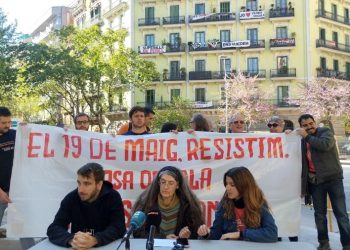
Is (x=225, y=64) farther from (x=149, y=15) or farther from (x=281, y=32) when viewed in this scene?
(x=149, y=15)

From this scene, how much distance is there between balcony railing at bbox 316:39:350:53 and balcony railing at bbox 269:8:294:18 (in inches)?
153

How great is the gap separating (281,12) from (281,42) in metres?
3.00

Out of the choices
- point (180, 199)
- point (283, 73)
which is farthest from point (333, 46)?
point (180, 199)

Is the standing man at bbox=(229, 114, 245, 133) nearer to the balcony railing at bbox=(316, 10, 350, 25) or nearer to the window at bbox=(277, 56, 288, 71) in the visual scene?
Answer: the window at bbox=(277, 56, 288, 71)

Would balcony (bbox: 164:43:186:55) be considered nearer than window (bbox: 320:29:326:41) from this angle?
No

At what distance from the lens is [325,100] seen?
46.4 meters

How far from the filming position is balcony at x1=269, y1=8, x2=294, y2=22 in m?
49.5

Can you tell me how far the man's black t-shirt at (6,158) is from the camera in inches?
231

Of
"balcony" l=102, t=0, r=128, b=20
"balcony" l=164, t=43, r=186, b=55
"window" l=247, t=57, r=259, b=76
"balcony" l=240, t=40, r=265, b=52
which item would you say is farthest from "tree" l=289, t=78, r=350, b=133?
"balcony" l=102, t=0, r=128, b=20

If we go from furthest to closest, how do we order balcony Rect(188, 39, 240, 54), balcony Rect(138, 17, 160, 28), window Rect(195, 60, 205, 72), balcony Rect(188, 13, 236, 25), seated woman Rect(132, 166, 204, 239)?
balcony Rect(138, 17, 160, 28), window Rect(195, 60, 205, 72), balcony Rect(188, 39, 240, 54), balcony Rect(188, 13, 236, 25), seated woman Rect(132, 166, 204, 239)

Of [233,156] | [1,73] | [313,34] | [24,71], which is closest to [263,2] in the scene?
[313,34]

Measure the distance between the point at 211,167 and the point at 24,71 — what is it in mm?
27843

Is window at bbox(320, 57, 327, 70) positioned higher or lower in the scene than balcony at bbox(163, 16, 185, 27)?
lower

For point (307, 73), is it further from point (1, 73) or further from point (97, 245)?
point (97, 245)
